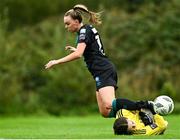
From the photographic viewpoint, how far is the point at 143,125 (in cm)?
1149

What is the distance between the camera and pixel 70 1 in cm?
4803

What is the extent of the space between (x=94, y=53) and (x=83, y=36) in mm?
386

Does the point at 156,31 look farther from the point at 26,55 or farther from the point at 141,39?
the point at 26,55

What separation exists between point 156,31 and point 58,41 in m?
5.19

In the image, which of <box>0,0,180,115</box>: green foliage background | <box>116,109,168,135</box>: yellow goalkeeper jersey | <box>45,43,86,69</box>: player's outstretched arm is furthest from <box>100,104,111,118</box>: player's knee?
<box>0,0,180,115</box>: green foliage background

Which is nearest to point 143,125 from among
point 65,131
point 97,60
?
point 97,60

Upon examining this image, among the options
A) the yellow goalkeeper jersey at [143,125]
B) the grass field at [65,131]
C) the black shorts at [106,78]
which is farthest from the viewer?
the black shorts at [106,78]

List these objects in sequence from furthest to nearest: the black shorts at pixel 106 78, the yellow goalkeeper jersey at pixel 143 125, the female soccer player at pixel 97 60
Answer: the black shorts at pixel 106 78 → the female soccer player at pixel 97 60 → the yellow goalkeeper jersey at pixel 143 125

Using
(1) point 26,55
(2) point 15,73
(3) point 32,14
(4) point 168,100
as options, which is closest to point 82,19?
(4) point 168,100

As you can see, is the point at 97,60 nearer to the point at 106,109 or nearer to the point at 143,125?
the point at 106,109

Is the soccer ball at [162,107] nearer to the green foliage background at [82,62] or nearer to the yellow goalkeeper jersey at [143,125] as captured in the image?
the yellow goalkeeper jersey at [143,125]

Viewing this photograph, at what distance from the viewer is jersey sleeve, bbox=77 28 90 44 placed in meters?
11.9

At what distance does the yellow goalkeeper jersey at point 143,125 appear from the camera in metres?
11.4

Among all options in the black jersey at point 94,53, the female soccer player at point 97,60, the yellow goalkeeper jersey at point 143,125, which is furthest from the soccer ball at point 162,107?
the black jersey at point 94,53
